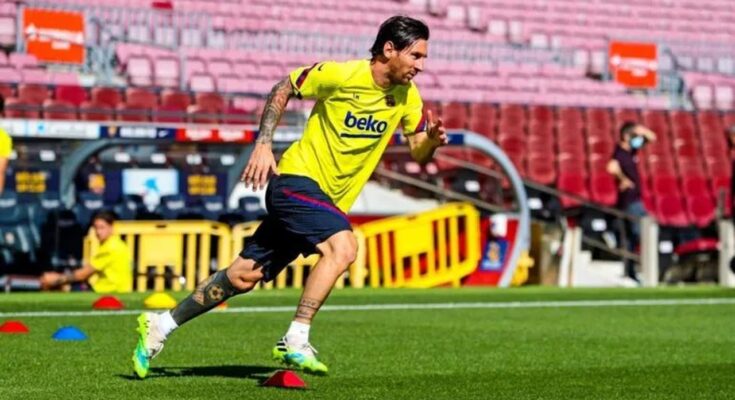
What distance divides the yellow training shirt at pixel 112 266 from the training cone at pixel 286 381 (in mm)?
9435

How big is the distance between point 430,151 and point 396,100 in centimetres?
40

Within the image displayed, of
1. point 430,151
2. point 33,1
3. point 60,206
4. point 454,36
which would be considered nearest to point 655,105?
point 454,36

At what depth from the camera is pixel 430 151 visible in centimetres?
847

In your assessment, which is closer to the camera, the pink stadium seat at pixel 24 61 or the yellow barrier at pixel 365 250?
the yellow barrier at pixel 365 250

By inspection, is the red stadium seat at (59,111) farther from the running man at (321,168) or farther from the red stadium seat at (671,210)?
the running man at (321,168)

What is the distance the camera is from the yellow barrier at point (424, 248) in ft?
64.8

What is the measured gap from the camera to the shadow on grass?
26.9 ft

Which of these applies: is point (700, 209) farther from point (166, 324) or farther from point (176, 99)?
point (166, 324)

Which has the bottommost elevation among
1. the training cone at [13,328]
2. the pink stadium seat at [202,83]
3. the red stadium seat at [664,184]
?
the red stadium seat at [664,184]

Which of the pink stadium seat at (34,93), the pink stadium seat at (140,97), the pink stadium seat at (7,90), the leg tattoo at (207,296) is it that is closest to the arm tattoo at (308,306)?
the leg tattoo at (207,296)

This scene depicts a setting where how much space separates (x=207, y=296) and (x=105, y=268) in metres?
9.45

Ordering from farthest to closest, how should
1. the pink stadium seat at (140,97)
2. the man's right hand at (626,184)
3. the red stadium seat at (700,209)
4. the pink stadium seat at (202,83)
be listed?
the pink stadium seat at (202,83) → the red stadium seat at (700,209) → the pink stadium seat at (140,97) → the man's right hand at (626,184)

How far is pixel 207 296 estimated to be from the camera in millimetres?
8086

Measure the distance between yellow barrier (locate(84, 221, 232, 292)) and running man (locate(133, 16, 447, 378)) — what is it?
1019 cm
